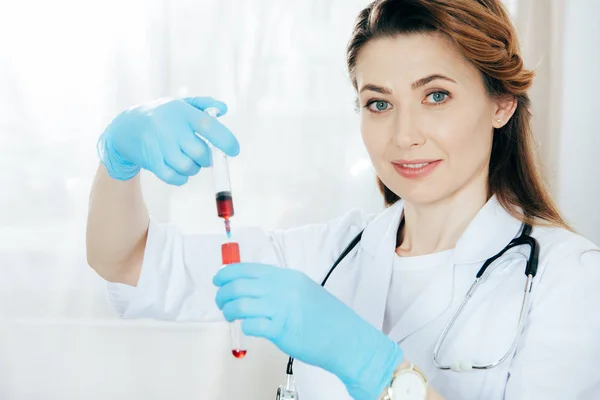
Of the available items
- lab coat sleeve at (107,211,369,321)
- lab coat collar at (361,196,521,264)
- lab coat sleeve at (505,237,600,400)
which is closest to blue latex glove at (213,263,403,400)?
lab coat sleeve at (505,237,600,400)

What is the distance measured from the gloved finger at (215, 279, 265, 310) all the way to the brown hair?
1.95 ft

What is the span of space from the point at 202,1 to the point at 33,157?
63 cm

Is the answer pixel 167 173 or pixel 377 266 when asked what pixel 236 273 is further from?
pixel 377 266

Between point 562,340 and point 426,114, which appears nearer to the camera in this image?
point 562,340

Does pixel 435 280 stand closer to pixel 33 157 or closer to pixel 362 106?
pixel 362 106

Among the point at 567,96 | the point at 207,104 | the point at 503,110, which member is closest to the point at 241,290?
the point at 207,104

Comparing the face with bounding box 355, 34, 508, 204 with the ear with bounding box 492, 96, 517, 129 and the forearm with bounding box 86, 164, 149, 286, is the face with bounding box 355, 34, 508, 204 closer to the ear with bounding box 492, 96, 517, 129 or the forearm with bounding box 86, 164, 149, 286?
the ear with bounding box 492, 96, 517, 129

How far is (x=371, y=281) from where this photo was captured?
1.33 m

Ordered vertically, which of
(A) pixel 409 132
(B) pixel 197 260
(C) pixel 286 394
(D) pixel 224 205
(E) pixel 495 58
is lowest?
(C) pixel 286 394

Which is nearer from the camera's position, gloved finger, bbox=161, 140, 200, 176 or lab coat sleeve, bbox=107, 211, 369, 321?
gloved finger, bbox=161, 140, 200, 176

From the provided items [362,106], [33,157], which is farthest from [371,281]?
[33,157]

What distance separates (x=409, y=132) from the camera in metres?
1.21

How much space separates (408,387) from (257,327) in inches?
9.2

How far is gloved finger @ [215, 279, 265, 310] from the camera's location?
2.90 ft
